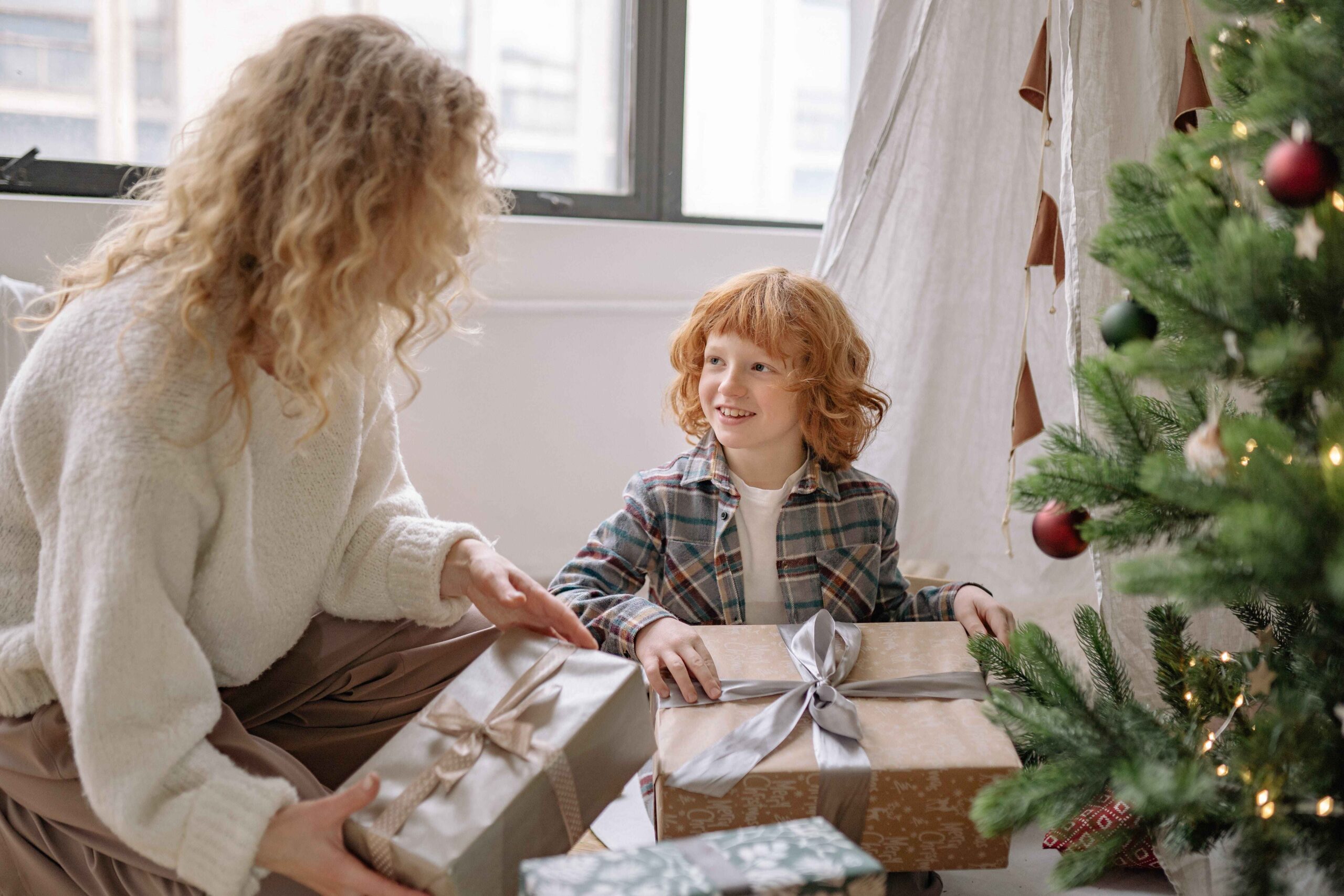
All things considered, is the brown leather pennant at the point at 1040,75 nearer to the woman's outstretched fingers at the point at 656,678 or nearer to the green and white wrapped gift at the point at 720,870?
the woman's outstretched fingers at the point at 656,678

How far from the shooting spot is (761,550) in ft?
4.60

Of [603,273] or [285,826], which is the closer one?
[285,826]

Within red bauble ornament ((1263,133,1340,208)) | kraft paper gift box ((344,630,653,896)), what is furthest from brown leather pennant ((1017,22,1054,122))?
kraft paper gift box ((344,630,653,896))

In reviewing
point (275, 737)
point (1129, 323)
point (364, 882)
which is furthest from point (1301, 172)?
point (275, 737)

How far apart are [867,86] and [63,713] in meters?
1.34

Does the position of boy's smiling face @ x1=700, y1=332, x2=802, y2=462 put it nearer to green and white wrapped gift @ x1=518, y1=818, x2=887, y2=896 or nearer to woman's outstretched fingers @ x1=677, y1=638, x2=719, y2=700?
woman's outstretched fingers @ x1=677, y1=638, x2=719, y2=700

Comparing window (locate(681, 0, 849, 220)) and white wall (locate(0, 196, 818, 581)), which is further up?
window (locate(681, 0, 849, 220))

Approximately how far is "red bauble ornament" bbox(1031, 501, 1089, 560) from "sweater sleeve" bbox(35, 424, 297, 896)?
647mm

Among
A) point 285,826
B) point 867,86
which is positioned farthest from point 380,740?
point 867,86

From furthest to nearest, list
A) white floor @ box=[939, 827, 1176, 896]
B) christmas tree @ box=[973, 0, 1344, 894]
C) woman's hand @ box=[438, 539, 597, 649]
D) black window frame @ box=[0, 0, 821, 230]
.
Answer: black window frame @ box=[0, 0, 821, 230] → white floor @ box=[939, 827, 1176, 896] → woman's hand @ box=[438, 539, 597, 649] → christmas tree @ box=[973, 0, 1344, 894]

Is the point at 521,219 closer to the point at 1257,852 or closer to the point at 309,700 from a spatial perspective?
the point at 309,700

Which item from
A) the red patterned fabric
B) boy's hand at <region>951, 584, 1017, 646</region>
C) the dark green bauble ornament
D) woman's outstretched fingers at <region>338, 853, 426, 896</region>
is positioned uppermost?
the dark green bauble ornament

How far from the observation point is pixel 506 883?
2.88ft

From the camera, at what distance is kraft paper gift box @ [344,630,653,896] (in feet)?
2.77
